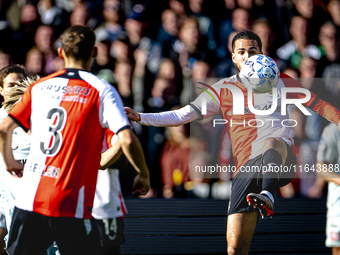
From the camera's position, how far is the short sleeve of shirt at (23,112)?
3.15m

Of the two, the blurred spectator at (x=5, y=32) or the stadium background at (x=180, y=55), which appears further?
the blurred spectator at (x=5, y=32)

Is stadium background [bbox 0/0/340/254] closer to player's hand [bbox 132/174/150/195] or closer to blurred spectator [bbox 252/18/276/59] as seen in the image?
blurred spectator [bbox 252/18/276/59]

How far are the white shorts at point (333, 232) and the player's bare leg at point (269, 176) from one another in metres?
2.35

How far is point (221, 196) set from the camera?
6.37 meters

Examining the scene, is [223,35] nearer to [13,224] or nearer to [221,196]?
[221,196]

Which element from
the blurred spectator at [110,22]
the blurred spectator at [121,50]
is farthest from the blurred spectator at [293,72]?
the blurred spectator at [110,22]

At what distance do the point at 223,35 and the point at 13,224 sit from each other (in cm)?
519

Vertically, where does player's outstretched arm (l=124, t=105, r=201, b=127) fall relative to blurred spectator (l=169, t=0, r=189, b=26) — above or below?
below

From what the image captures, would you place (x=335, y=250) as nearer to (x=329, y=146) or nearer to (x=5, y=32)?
(x=329, y=146)

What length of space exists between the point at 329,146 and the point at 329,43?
2170 millimetres

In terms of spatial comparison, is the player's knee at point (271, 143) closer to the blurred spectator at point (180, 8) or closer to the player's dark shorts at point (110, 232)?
the player's dark shorts at point (110, 232)

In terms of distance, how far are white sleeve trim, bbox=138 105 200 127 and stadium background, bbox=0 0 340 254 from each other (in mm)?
1833

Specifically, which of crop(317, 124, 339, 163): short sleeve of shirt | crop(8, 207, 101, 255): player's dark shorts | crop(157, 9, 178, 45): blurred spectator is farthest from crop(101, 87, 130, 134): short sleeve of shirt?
crop(157, 9, 178, 45): blurred spectator

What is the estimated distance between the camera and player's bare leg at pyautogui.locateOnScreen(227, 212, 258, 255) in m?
4.07
